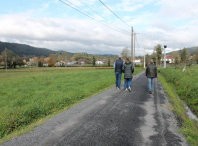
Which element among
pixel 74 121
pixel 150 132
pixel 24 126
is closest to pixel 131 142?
pixel 150 132

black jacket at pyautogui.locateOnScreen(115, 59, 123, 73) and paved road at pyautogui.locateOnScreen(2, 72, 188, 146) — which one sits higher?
black jacket at pyautogui.locateOnScreen(115, 59, 123, 73)

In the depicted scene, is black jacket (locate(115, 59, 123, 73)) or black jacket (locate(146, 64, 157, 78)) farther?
black jacket (locate(115, 59, 123, 73))

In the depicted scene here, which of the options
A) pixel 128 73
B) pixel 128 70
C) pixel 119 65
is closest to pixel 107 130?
pixel 128 73

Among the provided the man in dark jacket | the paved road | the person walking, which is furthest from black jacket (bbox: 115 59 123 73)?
the paved road

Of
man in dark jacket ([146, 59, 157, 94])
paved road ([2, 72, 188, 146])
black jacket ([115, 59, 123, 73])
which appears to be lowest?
paved road ([2, 72, 188, 146])

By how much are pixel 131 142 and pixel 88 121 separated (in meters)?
1.65

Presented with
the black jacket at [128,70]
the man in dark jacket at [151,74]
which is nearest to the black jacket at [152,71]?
the man in dark jacket at [151,74]

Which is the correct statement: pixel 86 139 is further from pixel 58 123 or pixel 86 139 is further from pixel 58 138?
pixel 58 123

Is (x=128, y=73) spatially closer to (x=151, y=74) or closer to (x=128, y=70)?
(x=128, y=70)

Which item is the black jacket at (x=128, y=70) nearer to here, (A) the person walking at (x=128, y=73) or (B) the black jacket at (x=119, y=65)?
(A) the person walking at (x=128, y=73)

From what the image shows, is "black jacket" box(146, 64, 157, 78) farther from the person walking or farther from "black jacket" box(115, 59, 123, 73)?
"black jacket" box(115, 59, 123, 73)

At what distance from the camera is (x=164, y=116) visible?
507 cm

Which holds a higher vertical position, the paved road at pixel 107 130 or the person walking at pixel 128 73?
the person walking at pixel 128 73

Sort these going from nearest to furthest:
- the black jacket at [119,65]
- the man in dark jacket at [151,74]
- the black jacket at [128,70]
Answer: the man in dark jacket at [151,74], the black jacket at [128,70], the black jacket at [119,65]
